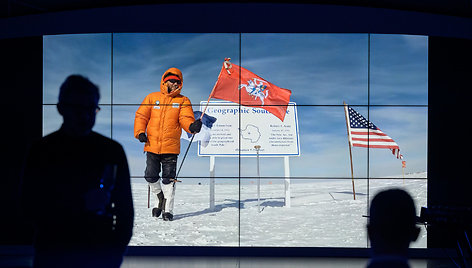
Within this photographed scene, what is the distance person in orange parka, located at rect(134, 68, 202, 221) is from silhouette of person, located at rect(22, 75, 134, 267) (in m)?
4.79

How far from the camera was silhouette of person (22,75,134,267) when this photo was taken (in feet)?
4.64

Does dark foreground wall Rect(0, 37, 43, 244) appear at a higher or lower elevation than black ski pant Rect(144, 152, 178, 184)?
higher

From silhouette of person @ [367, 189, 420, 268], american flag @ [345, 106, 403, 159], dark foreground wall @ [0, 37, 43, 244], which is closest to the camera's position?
silhouette of person @ [367, 189, 420, 268]

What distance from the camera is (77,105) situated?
5.02 feet

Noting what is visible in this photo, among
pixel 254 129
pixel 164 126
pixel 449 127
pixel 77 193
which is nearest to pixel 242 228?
pixel 254 129

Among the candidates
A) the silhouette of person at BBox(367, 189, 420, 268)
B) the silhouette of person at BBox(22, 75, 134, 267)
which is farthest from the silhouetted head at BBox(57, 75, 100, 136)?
the silhouette of person at BBox(367, 189, 420, 268)

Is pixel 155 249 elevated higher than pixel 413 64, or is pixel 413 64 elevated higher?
pixel 413 64

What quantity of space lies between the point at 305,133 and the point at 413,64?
13706 millimetres

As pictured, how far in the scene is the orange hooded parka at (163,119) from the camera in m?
6.32

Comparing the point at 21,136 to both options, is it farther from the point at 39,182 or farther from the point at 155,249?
the point at 39,182

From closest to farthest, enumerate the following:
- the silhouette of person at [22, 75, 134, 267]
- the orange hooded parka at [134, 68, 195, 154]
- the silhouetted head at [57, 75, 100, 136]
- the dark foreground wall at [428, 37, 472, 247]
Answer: the silhouette of person at [22, 75, 134, 267] < the silhouetted head at [57, 75, 100, 136] < the dark foreground wall at [428, 37, 472, 247] < the orange hooded parka at [134, 68, 195, 154]

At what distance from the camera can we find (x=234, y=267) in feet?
→ 15.5

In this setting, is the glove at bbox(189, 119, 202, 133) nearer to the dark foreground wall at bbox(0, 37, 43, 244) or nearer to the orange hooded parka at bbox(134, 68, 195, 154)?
the orange hooded parka at bbox(134, 68, 195, 154)

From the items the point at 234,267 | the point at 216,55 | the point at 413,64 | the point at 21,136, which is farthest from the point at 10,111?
the point at 413,64
